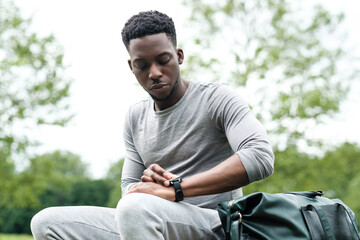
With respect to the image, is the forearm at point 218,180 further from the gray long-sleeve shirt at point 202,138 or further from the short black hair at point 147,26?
the short black hair at point 147,26

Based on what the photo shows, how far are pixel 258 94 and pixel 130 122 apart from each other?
40.8 ft

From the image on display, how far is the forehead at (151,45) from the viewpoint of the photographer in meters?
2.58

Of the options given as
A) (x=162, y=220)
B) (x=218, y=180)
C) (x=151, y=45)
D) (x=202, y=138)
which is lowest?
(x=162, y=220)

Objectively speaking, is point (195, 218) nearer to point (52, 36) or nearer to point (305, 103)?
point (305, 103)

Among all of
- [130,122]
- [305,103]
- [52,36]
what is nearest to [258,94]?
[305,103]

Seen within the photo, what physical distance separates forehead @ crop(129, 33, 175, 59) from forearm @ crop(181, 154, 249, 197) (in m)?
0.78

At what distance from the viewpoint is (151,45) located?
2.58 m

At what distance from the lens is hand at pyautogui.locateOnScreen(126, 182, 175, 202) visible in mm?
2197

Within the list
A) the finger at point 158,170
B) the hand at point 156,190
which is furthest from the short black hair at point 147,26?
the hand at point 156,190

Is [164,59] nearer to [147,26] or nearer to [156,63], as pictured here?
[156,63]

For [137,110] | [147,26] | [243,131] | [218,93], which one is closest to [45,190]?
[137,110]

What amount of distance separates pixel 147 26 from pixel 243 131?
0.84 meters

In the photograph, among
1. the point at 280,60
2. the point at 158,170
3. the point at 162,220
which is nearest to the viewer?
the point at 162,220

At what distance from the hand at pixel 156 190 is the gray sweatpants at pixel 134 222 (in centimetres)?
5
